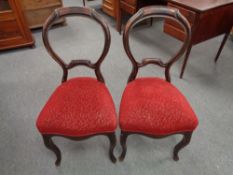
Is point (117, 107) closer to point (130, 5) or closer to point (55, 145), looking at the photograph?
point (55, 145)

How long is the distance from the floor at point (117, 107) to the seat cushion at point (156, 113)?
0.38m

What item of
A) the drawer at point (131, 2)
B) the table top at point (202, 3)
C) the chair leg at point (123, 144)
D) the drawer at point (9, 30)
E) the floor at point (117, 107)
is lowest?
the floor at point (117, 107)

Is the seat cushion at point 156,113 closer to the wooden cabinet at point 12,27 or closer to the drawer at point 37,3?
the wooden cabinet at point 12,27

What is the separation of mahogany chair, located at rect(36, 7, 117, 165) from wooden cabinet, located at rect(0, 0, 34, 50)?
1240 mm

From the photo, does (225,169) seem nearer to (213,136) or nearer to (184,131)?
(213,136)

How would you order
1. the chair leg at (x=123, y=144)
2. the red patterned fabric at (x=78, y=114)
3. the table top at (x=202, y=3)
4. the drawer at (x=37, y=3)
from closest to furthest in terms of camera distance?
the red patterned fabric at (x=78, y=114)
the chair leg at (x=123, y=144)
the table top at (x=202, y=3)
the drawer at (x=37, y=3)

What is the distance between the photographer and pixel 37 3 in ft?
8.08

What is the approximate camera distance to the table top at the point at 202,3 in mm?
1460

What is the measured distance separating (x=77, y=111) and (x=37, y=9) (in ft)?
6.77

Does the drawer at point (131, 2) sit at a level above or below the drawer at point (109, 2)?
above

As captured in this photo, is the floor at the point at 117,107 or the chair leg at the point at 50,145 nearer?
the chair leg at the point at 50,145

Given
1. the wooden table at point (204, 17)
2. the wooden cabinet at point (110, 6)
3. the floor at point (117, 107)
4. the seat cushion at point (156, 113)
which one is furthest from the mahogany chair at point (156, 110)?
the wooden cabinet at point (110, 6)

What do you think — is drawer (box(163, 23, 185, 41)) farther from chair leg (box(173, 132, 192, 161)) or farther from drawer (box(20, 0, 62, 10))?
drawer (box(20, 0, 62, 10))

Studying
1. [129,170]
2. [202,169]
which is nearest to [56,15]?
[129,170]
